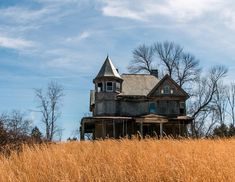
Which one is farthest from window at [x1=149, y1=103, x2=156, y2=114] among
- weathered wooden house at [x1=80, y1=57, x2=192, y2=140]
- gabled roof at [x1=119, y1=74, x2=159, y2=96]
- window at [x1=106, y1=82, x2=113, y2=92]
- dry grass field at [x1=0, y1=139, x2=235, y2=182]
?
dry grass field at [x1=0, y1=139, x2=235, y2=182]

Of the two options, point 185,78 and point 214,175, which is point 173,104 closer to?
point 185,78

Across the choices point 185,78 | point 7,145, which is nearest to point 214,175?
point 7,145

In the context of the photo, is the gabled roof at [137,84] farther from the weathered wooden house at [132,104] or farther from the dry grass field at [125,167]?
the dry grass field at [125,167]

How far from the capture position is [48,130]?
51906mm

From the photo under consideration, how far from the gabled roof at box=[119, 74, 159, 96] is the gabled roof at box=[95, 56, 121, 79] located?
4.78ft

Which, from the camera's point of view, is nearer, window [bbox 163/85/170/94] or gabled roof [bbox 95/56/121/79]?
gabled roof [bbox 95/56/121/79]

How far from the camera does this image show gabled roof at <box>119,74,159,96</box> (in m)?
38.4

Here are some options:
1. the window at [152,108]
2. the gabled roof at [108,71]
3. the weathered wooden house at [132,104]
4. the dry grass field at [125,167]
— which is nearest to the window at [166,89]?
the weathered wooden house at [132,104]

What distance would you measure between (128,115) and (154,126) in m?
2.64

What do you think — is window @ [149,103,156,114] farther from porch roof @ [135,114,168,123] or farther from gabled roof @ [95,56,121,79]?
gabled roof @ [95,56,121,79]

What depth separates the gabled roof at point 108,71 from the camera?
37.6 m

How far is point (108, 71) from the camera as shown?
38000mm

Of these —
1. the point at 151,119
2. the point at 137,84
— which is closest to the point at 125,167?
the point at 151,119

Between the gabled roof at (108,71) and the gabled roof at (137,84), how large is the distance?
1.46 m
